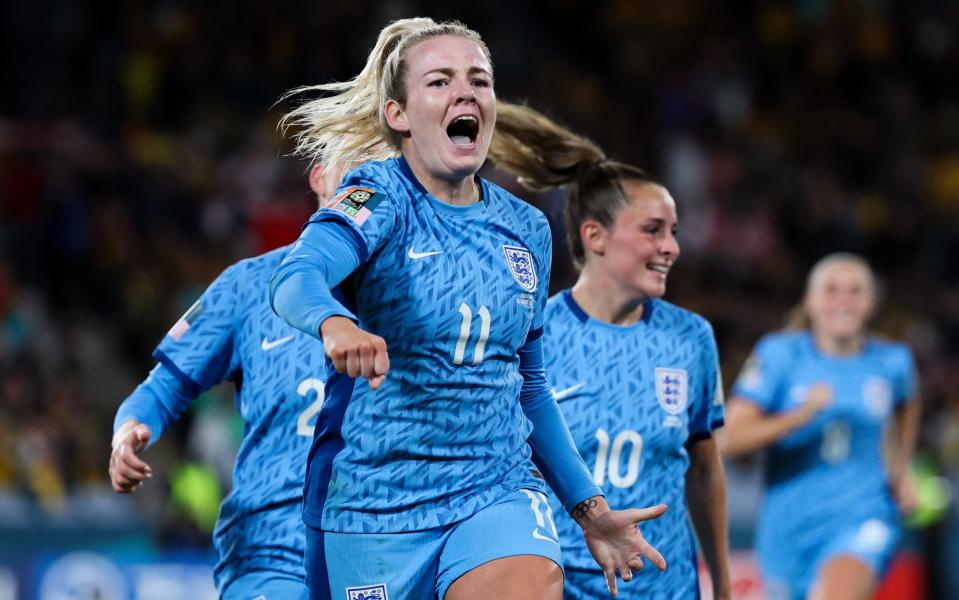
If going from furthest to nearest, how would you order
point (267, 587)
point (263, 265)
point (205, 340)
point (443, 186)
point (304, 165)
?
point (304, 165) < point (263, 265) < point (205, 340) < point (267, 587) < point (443, 186)

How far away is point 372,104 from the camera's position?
13.2 feet

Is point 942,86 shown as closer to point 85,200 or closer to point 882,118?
point 882,118

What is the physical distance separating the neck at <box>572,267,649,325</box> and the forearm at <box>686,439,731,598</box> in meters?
0.50

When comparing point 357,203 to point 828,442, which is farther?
point 828,442

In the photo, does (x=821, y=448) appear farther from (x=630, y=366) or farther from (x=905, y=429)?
(x=630, y=366)

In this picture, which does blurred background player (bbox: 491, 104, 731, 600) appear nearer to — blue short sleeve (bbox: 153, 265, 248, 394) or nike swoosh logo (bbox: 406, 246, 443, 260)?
blue short sleeve (bbox: 153, 265, 248, 394)

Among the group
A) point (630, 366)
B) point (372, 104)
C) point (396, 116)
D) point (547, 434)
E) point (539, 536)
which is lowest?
point (539, 536)

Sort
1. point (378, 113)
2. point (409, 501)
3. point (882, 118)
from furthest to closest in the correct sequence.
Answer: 1. point (882, 118)
2. point (378, 113)
3. point (409, 501)

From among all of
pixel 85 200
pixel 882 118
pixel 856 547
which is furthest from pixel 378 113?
pixel 882 118

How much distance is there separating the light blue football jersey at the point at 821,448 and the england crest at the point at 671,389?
291 centimetres

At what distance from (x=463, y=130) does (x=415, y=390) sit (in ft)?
2.27

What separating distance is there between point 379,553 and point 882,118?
542 inches

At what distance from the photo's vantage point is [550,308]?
17.0 feet

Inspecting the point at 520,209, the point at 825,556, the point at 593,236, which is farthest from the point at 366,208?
the point at 825,556
